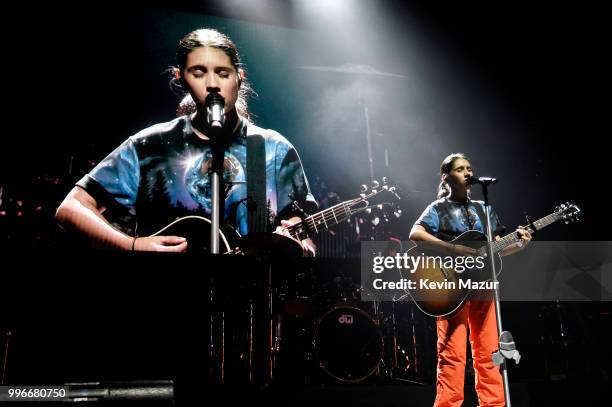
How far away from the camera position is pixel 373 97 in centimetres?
534

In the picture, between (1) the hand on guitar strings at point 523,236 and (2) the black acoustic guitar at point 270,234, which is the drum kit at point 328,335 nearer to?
(2) the black acoustic guitar at point 270,234

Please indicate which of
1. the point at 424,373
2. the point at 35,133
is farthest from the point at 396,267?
the point at 35,133

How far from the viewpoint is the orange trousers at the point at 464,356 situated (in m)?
3.25

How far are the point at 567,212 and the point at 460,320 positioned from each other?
1774 millimetres

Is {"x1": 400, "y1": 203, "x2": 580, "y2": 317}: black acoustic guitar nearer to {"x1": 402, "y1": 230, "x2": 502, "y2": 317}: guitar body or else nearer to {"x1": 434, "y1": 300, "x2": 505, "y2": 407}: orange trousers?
{"x1": 402, "y1": 230, "x2": 502, "y2": 317}: guitar body

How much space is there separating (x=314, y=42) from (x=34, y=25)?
8.48 feet

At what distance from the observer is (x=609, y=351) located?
5086 mm

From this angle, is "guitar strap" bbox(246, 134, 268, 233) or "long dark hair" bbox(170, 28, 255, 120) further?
"long dark hair" bbox(170, 28, 255, 120)

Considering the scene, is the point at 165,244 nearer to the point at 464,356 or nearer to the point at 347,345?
the point at 464,356

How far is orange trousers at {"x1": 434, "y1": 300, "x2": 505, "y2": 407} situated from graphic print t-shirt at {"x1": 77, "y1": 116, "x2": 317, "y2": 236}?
1.33 metres

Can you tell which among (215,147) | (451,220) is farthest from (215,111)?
(451,220)

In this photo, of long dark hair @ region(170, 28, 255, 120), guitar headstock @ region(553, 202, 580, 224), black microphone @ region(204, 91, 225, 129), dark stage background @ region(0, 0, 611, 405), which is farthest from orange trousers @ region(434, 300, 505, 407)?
long dark hair @ region(170, 28, 255, 120)

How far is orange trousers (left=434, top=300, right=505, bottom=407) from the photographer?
3248 mm

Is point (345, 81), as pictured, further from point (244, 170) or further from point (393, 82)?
point (244, 170)
